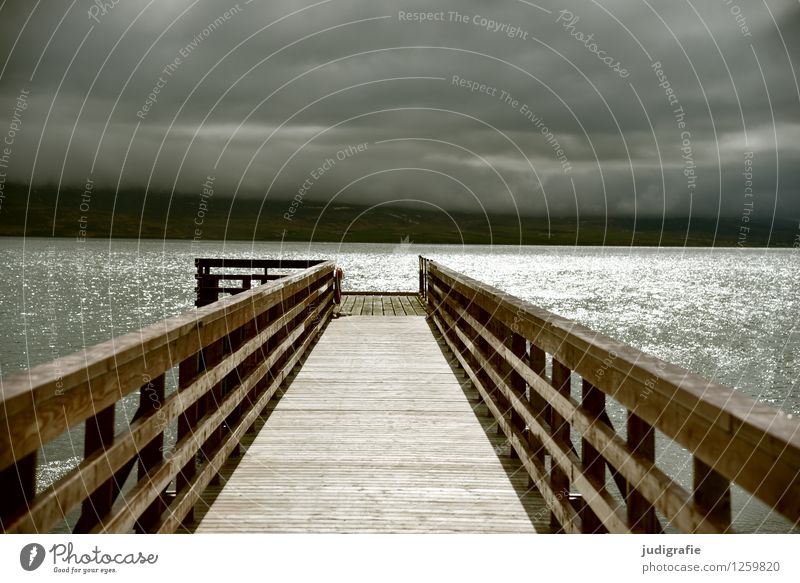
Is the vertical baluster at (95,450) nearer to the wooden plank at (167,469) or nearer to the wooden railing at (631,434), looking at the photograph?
the wooden plank at (167,469)

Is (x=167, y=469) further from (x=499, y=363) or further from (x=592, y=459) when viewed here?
(x=499, y=363)

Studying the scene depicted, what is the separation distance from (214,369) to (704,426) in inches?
119

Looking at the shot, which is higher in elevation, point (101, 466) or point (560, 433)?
point (101, 466)

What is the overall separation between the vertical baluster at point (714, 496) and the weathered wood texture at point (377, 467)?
189cm

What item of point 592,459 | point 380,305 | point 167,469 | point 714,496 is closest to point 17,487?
point 167,469

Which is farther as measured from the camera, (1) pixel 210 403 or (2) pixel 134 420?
(1) pixel 210 403

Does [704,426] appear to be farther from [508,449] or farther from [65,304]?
[65,304]

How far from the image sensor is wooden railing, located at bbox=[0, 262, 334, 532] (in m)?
1.94

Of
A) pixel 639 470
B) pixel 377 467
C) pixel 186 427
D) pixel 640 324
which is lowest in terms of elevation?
pixel 640 324

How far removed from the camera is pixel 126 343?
2729mm

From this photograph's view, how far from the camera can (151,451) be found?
313 cm

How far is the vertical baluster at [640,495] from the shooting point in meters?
2.56
